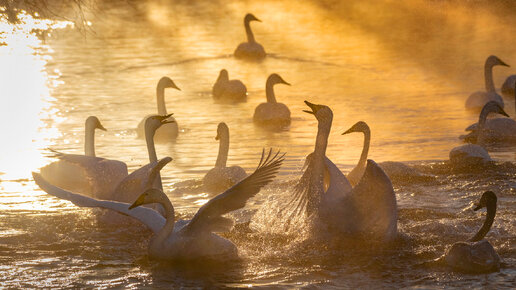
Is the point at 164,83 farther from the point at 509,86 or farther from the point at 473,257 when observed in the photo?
the point at 473,257

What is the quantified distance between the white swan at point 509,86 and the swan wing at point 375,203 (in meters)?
10.9

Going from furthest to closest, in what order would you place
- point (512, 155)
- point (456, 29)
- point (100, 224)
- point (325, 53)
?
point (456, 29) → point (325, 53) → point (512, 155) → point (100, 224)

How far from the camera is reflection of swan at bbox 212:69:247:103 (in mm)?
19875

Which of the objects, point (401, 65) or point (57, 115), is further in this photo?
point (401, 65)

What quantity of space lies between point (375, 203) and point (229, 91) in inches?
421

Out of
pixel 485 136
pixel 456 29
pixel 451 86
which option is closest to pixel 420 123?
pixel 485 136

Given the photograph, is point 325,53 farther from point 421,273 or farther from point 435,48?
point 421,273

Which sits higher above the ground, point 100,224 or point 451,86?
point 451,86

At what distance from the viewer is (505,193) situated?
39.1 ft

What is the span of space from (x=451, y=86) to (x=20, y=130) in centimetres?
941

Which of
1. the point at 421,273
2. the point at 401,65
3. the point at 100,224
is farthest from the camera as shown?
the point at 401,65

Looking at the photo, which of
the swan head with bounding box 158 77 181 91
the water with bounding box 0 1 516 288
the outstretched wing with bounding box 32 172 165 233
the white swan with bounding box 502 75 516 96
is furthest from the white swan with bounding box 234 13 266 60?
the outstretched wing with bounding box 32 172 165 233

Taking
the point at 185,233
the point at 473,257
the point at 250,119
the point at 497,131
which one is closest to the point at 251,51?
the point at 250,119

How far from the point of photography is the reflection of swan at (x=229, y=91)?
65.2 ft
